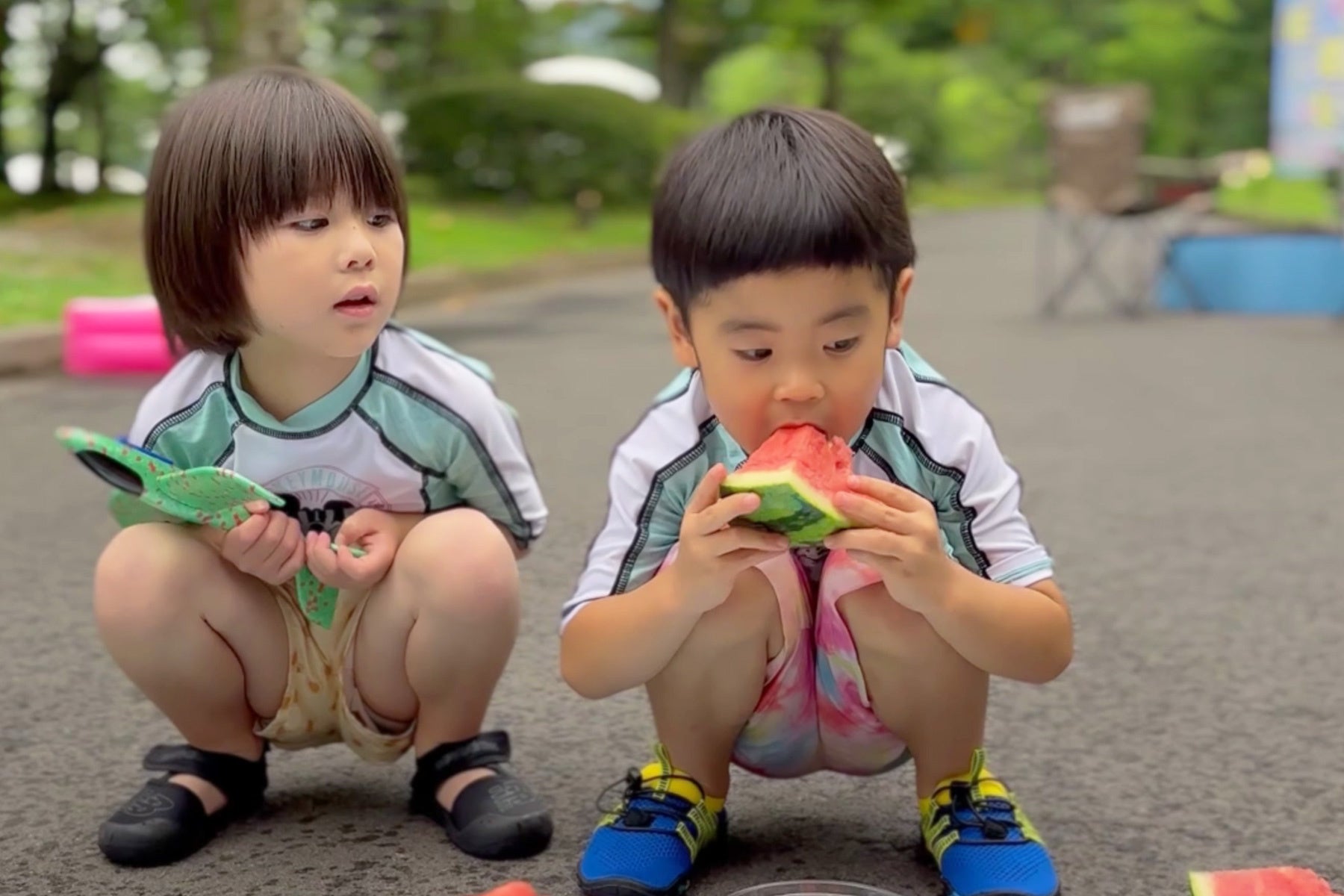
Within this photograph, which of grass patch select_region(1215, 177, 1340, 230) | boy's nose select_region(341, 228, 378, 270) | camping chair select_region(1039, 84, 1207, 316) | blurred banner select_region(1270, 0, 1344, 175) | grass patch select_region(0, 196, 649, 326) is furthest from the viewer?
grass patch select_region(1215, 177, 1340, 230)

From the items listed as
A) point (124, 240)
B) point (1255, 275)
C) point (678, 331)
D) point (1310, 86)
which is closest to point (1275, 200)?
point (1255, 275)

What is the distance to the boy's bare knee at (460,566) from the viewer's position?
2.13 meters

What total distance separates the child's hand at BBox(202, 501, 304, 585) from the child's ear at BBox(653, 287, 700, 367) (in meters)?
0.57

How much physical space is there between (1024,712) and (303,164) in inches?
61.8

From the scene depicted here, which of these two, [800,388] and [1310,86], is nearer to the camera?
[800,388]

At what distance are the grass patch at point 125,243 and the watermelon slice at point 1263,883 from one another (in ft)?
21.5

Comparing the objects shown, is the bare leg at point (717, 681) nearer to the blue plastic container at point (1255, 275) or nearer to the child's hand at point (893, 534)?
the child's hand at point (893, 534)

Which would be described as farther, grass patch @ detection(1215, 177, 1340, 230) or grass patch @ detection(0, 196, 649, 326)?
grass patch @ detection(1215, 177, 1340, 230)

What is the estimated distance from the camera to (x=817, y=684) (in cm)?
203

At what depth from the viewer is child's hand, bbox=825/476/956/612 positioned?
1741 millimetres

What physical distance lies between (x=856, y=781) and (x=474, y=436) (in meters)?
0.81

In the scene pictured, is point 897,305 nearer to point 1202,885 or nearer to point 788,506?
point 788,506

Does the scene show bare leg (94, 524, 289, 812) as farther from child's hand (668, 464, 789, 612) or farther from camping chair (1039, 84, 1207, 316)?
camping chair (1039, 84, 1207, 316)

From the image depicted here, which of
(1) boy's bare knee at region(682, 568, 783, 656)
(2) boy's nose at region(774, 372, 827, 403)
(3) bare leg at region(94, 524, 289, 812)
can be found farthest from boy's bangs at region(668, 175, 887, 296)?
(3) bare leg at region(94, 524, 289, 812)
